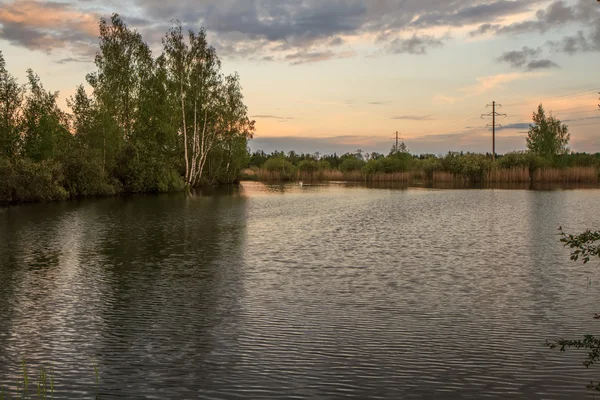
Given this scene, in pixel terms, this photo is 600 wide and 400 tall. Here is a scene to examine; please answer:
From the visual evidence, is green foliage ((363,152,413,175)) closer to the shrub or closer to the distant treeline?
the distant treeline

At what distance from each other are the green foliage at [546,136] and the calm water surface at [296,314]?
3395 inches

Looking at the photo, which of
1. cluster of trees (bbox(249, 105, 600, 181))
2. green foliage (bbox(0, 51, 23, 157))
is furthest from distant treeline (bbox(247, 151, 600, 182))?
green foliage (bbox(0, 51, 23, 157))

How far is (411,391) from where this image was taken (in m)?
7.46

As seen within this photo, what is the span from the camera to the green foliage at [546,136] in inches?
4072

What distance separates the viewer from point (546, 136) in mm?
103812

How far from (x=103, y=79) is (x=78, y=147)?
10.9 m

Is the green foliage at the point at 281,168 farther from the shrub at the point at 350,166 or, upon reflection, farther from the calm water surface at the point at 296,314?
the calm water surface at the point at 296,314

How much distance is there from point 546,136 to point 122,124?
7568 cm

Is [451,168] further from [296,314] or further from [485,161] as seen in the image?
[296,314]

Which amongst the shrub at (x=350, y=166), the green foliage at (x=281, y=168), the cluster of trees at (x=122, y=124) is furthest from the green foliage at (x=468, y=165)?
the cluster of trees at (x=122, y=124)

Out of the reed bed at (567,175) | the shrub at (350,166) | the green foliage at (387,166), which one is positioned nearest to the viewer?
the reed bed at (567,175)

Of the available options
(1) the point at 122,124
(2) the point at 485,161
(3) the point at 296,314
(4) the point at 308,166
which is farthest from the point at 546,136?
(3) the point at 296,314

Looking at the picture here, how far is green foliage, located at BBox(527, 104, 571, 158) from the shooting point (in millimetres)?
103438

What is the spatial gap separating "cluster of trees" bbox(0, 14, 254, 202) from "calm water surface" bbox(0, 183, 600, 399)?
25.6 m
